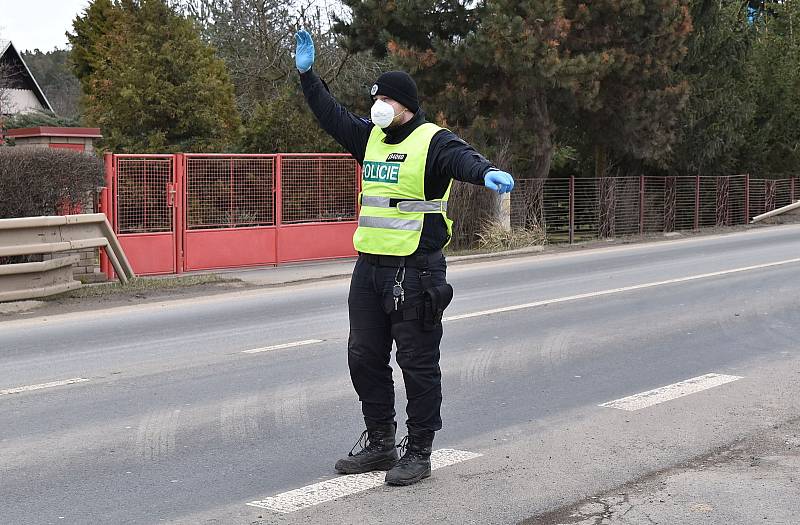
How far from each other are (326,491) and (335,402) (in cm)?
203

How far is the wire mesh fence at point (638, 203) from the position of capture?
23.2 metres

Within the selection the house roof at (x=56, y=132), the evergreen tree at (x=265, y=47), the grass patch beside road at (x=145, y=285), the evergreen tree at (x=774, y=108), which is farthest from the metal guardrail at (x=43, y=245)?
the evergreen tree at (x=774, y=108)

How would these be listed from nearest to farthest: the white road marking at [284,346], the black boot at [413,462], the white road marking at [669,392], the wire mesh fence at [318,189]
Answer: the black boot at [413,462] < the white road marking at [669,392] < the white road marking at [284,346] < the wire mesh fence at [318,189]

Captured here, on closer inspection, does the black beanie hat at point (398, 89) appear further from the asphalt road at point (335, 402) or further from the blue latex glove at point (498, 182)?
the asphalt road at point (335, 402)

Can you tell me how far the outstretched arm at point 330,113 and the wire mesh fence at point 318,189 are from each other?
11.7m

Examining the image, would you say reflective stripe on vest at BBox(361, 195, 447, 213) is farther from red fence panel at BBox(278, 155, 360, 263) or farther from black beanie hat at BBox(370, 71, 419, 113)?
red fence panel at BBox(278, 155, 360, 263)

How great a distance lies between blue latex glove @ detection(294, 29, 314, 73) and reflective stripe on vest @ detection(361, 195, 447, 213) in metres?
0.85

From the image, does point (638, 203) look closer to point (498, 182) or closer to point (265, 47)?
point (265, 47)

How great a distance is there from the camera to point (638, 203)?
26.2m

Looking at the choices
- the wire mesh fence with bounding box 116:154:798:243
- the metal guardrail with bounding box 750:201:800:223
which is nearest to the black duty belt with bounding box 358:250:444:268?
the wire mesh fence with bounding box 116:154:798:243

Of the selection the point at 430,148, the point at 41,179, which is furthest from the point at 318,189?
the point at 430,148

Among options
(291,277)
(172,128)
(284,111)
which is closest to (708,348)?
(291,277)

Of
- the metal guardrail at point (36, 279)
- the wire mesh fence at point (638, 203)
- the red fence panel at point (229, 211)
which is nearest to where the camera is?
the metal guardrail at point (36, 279)

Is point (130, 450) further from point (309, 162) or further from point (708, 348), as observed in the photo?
point (309, 162)
